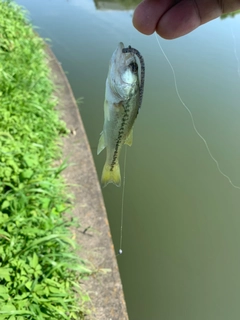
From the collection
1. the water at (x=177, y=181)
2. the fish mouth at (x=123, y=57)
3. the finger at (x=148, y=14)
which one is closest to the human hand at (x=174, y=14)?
the finger at (x=148, y=14)

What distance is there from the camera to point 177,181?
464 cm

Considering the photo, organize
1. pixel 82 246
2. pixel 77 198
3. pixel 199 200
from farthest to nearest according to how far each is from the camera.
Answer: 1. pixel 199 200
2. pixel 77 198
3. pixel 82 246

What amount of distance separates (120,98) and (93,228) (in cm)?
203

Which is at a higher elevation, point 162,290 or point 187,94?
point 187,94

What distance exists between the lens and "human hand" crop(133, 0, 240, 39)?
1.49 meters

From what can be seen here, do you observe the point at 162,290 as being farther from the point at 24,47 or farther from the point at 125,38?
the point at 125,38

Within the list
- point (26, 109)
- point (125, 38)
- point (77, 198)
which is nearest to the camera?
point (77, 198)

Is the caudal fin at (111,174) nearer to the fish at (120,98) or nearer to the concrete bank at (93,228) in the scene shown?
the fish at (120,98)

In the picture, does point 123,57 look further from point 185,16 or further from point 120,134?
point 185,16

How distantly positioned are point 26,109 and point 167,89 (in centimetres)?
315

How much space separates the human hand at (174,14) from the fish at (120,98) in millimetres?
195

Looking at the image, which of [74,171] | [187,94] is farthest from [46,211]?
[187,94]

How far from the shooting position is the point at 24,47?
501cm

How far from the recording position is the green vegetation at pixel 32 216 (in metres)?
2.27
